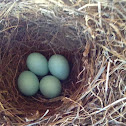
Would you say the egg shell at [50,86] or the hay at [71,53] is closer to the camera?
the hay at [71,53]

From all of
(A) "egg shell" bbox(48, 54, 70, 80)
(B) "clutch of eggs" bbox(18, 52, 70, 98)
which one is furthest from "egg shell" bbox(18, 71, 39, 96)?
(A) "egg shell" bbox(48, 54, 70, 80)

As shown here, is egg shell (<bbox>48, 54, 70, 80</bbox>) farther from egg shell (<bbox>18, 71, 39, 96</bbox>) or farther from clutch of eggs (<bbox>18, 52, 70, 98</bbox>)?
egg shell (<bbox>18, 71, 39, 96</bbox>)

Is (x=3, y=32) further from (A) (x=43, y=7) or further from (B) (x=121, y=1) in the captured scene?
(B) (x=121, y=1)

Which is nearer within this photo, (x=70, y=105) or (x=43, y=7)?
(x=70, y=105)

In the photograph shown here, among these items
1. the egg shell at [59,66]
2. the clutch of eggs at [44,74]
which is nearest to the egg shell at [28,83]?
the clutch of eggs at [44,74]

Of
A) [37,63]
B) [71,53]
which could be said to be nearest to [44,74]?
[37,63]

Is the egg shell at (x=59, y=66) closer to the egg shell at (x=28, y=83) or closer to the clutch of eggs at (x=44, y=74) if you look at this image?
the clutch of eggs at (x=44, y=74)

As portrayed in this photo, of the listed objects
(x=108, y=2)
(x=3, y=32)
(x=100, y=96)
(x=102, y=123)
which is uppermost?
(x=108, y=2)

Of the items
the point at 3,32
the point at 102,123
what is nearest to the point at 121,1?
the point at 102,123
